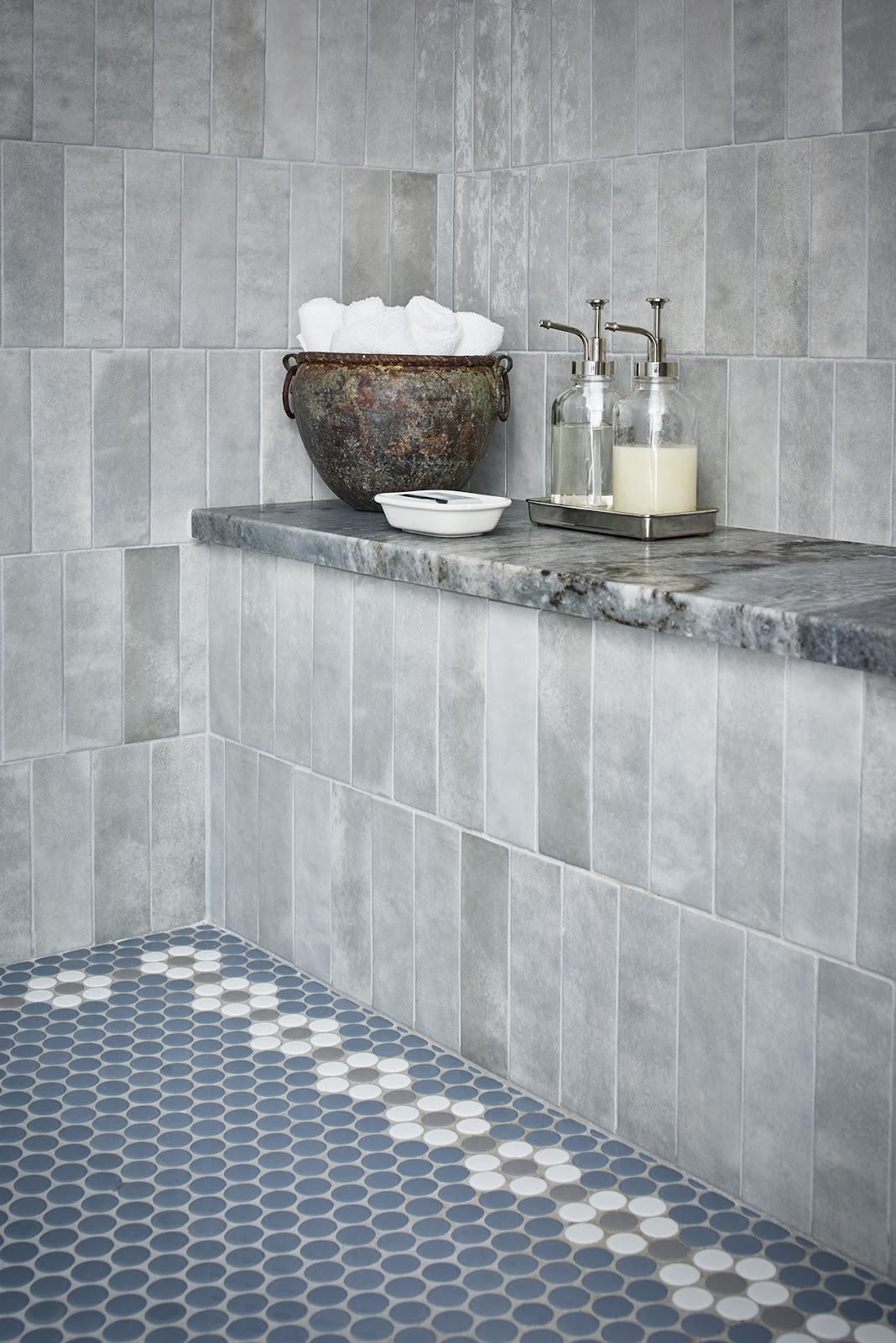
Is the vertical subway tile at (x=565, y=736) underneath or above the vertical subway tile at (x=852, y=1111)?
above

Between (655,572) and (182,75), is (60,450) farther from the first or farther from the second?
(655,572)

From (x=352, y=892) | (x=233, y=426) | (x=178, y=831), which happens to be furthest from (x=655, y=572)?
(x=178, y=831)

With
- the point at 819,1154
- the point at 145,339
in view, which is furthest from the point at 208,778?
the point at 819,1154

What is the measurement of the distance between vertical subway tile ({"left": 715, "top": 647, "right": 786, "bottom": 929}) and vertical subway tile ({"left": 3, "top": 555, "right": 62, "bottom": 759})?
3.36 ft

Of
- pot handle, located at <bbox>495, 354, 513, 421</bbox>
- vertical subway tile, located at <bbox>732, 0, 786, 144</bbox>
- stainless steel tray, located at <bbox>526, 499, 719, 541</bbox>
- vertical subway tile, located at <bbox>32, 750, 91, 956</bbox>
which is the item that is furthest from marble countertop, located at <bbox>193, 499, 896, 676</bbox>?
vertical subway tile, located at <bbox>732, 0, 786, 144</bbox>

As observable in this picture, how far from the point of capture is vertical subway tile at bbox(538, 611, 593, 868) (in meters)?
1.62

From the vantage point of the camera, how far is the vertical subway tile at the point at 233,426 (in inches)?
87.1

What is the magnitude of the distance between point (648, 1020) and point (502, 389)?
0.99 m

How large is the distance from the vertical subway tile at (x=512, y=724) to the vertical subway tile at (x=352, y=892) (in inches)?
10.3

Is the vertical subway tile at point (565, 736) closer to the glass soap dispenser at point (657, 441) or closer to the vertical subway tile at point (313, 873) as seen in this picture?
the glass soap dispenser at point (657, 441)

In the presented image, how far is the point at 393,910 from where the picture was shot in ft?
6.34

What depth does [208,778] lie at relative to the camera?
7.52ft

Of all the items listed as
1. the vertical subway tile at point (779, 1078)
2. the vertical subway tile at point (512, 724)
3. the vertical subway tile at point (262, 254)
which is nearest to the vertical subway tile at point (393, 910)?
the vertical subway tile at point (512, 724)

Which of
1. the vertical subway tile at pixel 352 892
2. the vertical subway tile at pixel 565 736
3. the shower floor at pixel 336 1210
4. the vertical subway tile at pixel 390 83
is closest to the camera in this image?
the shower floor at pixel 336 1210
